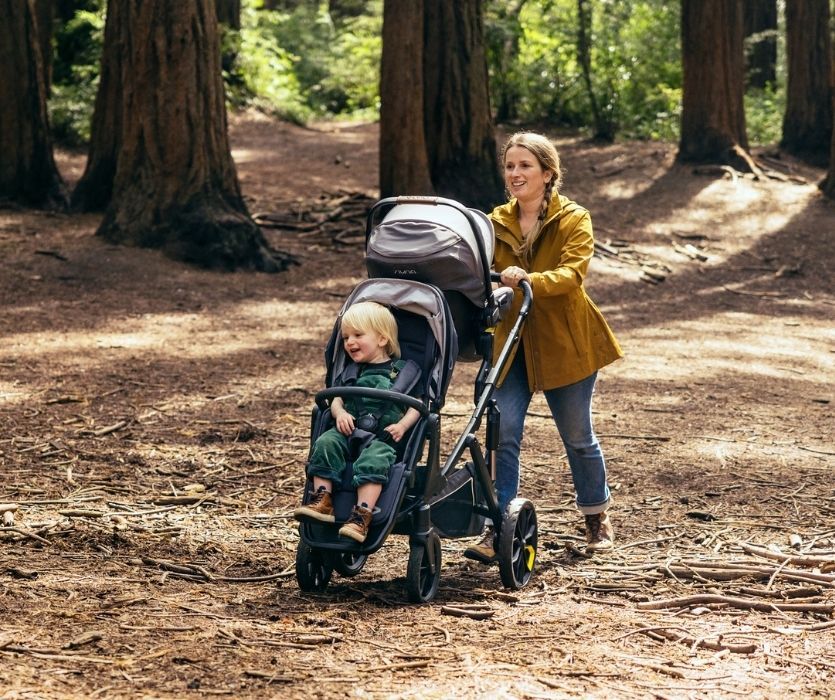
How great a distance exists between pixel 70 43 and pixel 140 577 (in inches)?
812

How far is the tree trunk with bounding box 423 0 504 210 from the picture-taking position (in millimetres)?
15695

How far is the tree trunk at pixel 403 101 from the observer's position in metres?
14.9

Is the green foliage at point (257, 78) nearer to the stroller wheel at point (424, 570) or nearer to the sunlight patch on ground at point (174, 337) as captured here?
the sunlight patch on ground at point (174, 337)

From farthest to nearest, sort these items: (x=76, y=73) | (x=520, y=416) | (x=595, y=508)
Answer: (x=76, y=73) → (x=595, y=508) → (x=520, y=416)

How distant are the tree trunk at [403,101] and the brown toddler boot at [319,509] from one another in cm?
1031

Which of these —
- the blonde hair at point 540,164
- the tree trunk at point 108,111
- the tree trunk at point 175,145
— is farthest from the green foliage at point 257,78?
the blonde hair at point 540,164

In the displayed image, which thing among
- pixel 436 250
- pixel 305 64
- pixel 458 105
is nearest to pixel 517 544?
pixel 436 250

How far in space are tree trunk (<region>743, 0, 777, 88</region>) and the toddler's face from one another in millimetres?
22582

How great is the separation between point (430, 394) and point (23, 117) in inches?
451

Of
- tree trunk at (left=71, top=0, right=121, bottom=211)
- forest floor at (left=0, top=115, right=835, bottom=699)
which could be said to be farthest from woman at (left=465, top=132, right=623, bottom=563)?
tree trunk at (left=71, top=0, right=121, bottom=211)

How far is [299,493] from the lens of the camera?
711 cm

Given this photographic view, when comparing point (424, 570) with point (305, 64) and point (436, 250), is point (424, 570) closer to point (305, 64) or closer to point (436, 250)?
point (436, 250)

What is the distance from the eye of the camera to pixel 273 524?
6469 mm

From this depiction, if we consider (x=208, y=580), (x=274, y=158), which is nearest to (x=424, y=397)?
(x=208, y=580)
